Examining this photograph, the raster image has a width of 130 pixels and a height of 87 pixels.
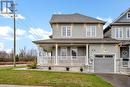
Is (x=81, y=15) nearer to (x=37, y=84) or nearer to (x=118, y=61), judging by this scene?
(x=118, y=61)

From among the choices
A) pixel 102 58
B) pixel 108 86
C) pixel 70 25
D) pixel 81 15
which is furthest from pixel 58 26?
pixel 108 86

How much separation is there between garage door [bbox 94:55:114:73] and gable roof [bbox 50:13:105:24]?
5.50 meters

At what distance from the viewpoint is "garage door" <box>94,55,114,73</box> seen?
3757cm

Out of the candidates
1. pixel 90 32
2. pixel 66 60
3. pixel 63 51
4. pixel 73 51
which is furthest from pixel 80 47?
pixel 66 60

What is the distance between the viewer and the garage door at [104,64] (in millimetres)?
37566

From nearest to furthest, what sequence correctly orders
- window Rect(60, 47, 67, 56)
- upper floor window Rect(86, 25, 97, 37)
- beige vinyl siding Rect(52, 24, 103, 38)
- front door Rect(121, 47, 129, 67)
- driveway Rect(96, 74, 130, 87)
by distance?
Answer: driveway Rect(96, 74, 130, 87)
window Rect(60, 47, 67, 56)
beige vinyl siding Rect(52, 24, 103, 38)
upper floor window Rect(86, 25, 97, 37)
front door Rect(121, 47, 129, 67)

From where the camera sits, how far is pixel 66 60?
37344mm

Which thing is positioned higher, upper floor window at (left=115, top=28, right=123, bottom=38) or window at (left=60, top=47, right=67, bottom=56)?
upper floor window at (left=115, top=28, right=123, bottom=38)

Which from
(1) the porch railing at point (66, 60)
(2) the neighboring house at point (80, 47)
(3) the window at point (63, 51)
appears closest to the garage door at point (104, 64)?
(2) the neighboring house at point (80, 47)

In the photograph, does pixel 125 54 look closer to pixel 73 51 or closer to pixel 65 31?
pixel 73 51

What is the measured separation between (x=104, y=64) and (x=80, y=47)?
428 cm

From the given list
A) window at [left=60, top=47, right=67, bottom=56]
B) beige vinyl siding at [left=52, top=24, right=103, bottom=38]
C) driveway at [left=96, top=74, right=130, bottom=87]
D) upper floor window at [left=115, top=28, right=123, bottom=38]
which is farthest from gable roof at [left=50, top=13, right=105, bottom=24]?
driveway at [left=96, top=74, right=130, bottom=87]

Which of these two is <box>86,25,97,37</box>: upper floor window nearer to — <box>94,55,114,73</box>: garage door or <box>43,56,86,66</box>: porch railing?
<box>94,55,114,73</box>: garage door

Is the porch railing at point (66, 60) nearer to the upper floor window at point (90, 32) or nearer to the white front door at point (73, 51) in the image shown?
the white front door at point (73, 51)
